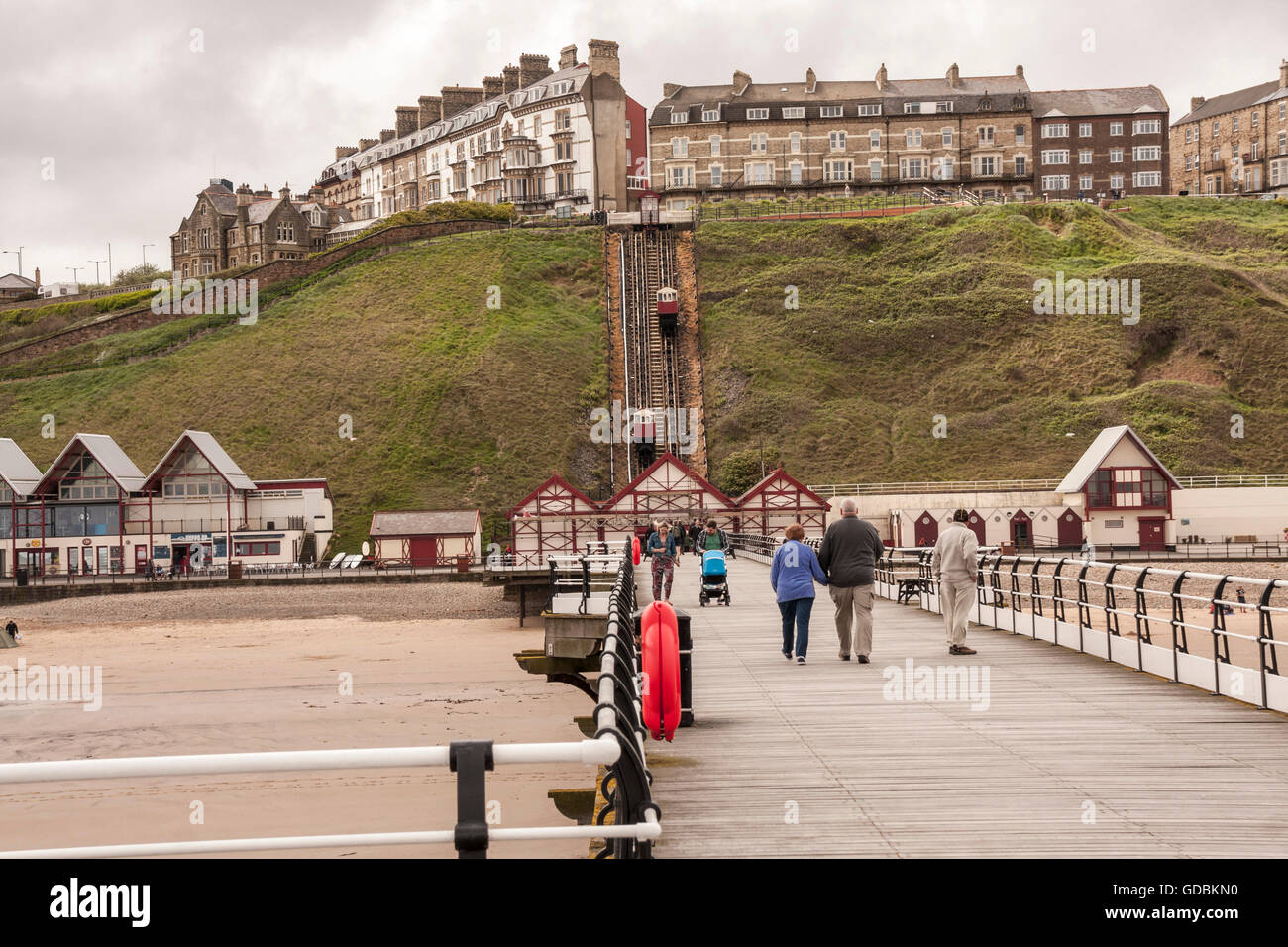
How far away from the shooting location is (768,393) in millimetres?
79500

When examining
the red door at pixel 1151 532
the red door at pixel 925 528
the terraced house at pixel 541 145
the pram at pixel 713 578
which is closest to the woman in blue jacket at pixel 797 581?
the pram at pixel 713 578

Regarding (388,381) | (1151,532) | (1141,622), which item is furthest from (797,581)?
(388,381)

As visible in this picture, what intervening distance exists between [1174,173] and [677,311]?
70662 mm

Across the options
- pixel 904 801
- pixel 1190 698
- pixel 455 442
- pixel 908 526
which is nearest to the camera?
pixel 904 801

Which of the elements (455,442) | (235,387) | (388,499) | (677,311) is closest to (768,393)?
(677,311)

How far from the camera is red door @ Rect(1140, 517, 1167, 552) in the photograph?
60.0 metres

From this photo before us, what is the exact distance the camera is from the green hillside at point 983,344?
72.1 metres

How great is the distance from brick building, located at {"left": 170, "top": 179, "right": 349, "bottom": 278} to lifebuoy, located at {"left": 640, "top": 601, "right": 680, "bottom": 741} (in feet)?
381

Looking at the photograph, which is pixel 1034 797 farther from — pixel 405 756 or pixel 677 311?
pixel 677 311

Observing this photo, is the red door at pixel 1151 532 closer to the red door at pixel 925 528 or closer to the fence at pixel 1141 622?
the red door at pixel 925 528

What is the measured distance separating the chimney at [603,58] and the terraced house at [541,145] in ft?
0.28

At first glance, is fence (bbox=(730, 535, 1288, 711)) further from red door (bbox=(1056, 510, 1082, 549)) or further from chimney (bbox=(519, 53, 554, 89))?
chimney (bbox=(519, 53, 554, 89))

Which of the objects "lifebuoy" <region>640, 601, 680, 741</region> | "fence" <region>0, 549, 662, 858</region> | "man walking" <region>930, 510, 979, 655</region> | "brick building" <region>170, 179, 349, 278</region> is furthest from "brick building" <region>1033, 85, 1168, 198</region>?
"fence" <region>0, 549, 662, 858</region>

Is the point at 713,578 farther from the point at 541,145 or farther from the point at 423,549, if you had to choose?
the point at 541,145
